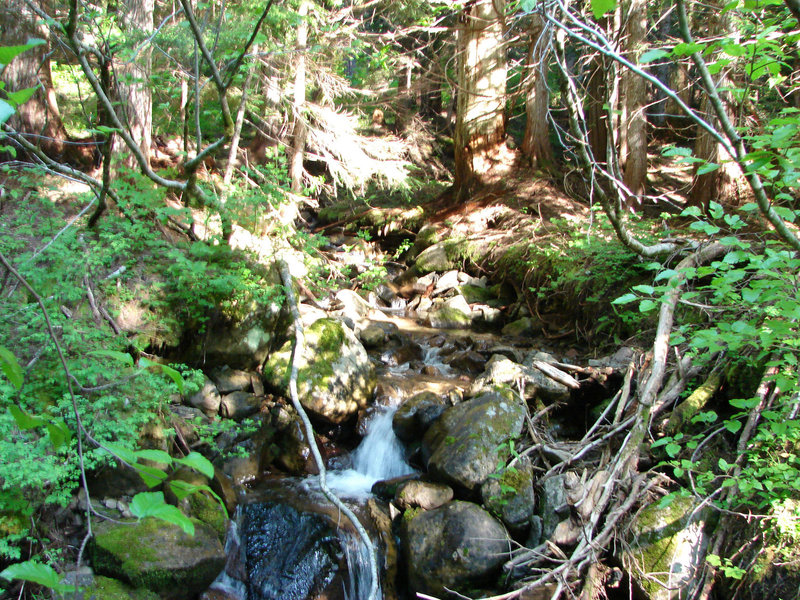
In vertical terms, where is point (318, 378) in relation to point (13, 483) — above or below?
below

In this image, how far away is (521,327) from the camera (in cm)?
851

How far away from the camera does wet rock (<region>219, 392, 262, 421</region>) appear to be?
19.1 ft

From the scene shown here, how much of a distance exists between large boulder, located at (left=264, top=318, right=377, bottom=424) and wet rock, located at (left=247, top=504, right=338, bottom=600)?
137 centimetres

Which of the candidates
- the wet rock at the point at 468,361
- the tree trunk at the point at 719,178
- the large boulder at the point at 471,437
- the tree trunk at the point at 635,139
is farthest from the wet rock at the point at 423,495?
the tree trunk at the point at 635,139

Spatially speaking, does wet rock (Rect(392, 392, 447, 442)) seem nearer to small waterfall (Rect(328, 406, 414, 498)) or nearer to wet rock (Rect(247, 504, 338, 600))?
small waterfall (Rect(328, 406, 414, 498))

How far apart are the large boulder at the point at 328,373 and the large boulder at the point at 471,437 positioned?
114 centimetres

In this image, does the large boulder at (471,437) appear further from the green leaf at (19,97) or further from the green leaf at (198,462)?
the green leaf at (19,97)

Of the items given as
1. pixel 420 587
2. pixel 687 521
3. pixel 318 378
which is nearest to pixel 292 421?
pixel 318 378

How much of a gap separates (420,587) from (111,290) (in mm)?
4119

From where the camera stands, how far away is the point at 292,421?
5.90m

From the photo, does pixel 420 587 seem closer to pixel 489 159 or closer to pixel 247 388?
pixel 247 388

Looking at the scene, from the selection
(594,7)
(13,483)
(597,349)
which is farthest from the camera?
(597,349)

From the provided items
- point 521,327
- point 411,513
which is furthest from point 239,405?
point 521,327

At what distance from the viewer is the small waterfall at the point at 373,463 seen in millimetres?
5469
